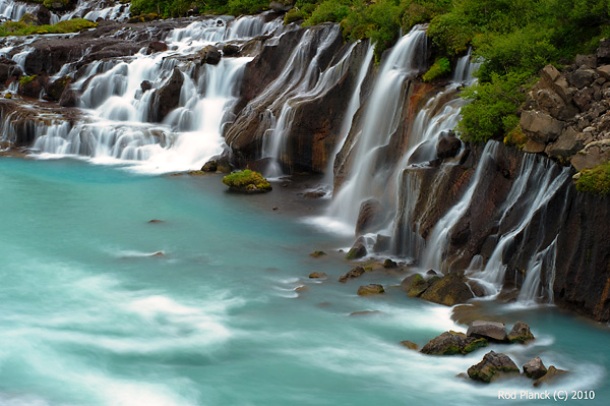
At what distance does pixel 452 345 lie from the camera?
12.9 metres

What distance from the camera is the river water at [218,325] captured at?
12047 mm

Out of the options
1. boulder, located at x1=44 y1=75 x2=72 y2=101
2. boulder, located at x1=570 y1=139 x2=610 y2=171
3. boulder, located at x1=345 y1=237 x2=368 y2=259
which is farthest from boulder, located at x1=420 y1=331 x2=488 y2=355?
boulder, located at x1=44 y1=75 x2=72 y2=101

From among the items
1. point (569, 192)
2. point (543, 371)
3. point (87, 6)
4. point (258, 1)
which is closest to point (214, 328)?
point (543, 371)

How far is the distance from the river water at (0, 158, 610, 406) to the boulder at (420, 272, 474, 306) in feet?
0.95

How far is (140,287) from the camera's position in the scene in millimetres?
16469

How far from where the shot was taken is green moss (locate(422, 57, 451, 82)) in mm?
20470

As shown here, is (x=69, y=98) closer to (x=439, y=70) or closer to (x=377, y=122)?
(x=377, y=122)

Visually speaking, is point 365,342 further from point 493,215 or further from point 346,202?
point 346,202

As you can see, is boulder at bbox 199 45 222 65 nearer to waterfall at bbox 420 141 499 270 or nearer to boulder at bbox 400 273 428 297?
waterfall at bbox 420 141 499 270

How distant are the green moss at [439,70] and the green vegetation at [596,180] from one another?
22.6 ft

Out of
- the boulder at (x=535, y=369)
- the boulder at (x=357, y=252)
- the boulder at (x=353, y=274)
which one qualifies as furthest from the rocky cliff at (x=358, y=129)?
the boulder at (x=535, y=369)

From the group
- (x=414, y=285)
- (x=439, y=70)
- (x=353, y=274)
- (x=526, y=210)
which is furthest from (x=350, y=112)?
(x=526, y=210)

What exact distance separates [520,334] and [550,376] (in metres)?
1.36

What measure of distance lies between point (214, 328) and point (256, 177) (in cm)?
1079
